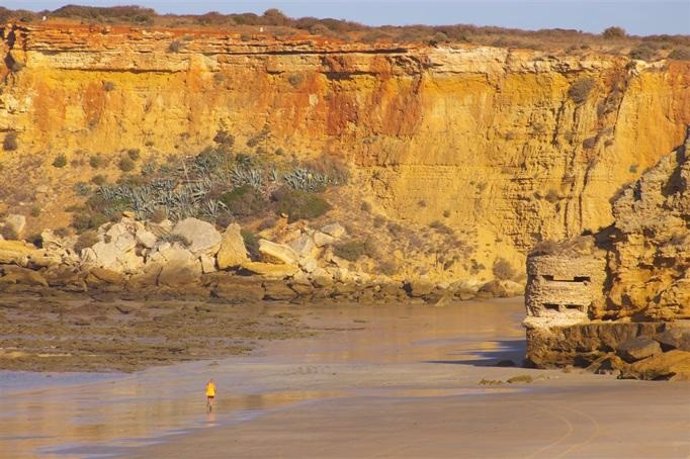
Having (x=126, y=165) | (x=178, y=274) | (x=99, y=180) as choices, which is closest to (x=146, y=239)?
(x=178, y=274)

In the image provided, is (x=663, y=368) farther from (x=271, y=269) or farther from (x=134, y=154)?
(x=134, y=154)

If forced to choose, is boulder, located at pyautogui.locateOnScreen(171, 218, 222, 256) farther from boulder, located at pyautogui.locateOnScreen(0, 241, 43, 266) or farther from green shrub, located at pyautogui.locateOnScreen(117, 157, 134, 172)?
green shrub, located at pyautogui.locateOnScreen(117, 157, 134, 172)

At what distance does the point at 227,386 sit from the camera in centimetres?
1919

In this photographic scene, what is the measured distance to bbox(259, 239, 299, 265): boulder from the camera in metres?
39.9

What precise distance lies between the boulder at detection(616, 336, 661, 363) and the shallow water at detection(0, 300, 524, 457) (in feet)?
6.71

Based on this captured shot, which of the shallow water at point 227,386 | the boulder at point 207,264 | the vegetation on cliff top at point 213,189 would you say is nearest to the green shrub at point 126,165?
the vegetation on cliff top at point 213,189

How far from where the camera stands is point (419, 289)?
39625 mm

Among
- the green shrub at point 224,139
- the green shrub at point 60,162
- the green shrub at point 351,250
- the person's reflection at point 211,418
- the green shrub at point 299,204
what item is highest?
the person's reflection at point 211,418

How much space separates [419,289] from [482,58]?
11.5 metres

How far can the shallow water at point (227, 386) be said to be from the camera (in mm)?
14602

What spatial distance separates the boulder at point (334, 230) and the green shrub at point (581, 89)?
28.3 feet

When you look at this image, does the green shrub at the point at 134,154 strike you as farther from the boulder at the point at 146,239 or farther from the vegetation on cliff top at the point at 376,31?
the boulder at the point at 146,239

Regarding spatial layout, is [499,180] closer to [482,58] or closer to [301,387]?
[482,58]

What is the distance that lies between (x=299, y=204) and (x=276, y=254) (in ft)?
22.4
